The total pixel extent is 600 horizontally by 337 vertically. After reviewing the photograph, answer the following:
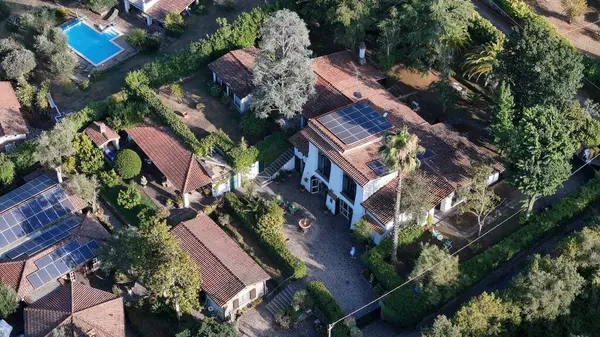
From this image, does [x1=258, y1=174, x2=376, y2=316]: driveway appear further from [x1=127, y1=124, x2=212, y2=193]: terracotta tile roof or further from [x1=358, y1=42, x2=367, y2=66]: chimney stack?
[x1=358, y1=42, x2=367, y2=66]: chimney stack

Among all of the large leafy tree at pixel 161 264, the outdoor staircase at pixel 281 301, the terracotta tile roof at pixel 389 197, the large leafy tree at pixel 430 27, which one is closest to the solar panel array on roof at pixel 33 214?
the large leafy tree at pixel 161 264

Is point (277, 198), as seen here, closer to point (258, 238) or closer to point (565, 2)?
point (258, 238)

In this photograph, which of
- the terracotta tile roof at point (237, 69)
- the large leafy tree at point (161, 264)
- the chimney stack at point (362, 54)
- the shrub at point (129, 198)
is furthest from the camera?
the chimney stack at point (362, 54)

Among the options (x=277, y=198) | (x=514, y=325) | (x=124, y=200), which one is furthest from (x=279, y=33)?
(x=514, y=325)

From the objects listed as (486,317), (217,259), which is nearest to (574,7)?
(486,317)

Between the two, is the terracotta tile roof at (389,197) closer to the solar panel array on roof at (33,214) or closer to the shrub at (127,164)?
the shrub at (127,164)

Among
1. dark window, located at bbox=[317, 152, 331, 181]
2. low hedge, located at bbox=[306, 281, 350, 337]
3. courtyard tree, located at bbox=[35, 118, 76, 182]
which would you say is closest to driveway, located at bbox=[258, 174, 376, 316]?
low hedge, located at bbox=[306, 281, 350, 337]
